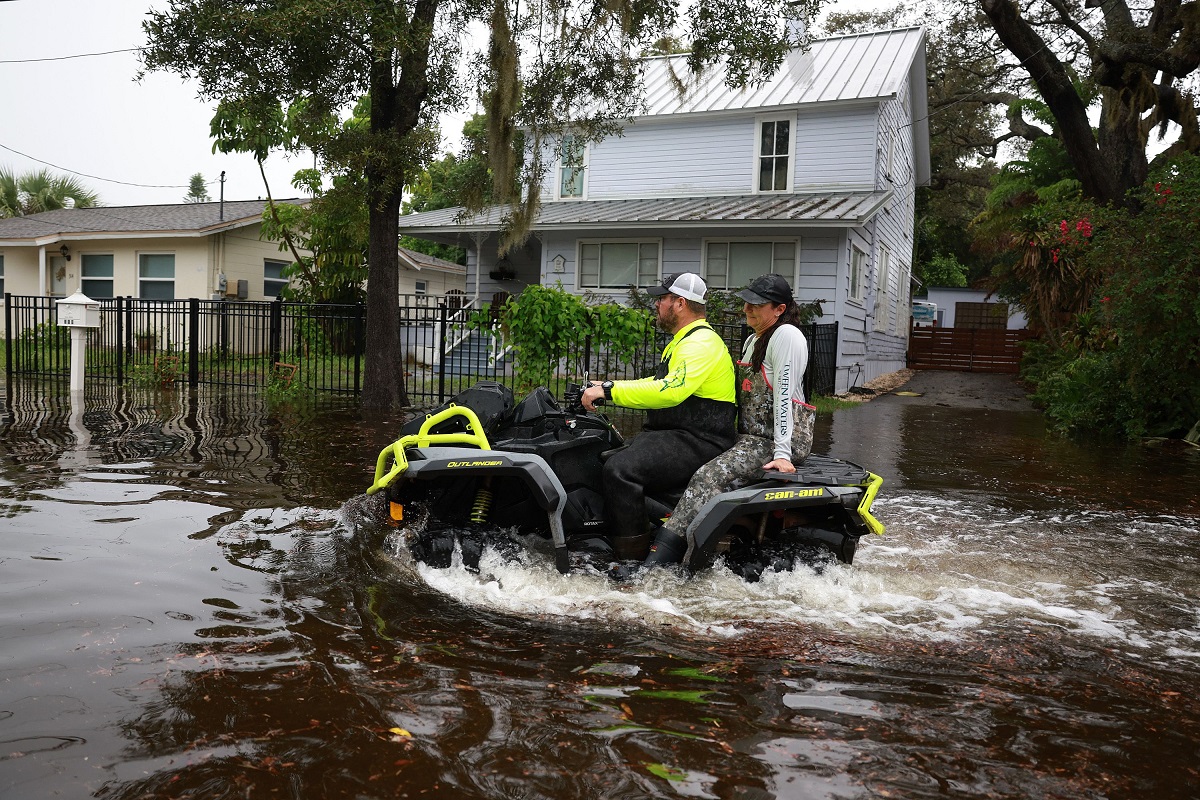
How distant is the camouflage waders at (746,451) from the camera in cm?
520

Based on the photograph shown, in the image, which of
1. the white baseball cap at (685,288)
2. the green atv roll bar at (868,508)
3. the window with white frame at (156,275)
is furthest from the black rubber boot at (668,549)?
the window with white frame at (156,275)

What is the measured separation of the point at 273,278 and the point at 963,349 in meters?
24.4

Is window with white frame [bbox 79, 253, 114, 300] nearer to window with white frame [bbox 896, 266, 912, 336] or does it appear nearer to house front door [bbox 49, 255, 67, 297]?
house front door [bbox 49, 255, 67, 297]

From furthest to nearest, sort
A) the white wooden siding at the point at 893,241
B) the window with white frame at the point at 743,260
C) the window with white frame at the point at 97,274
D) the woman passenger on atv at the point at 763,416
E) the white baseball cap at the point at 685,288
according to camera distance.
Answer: the window with white frame at the point at 97,274, the white wooden siding at the point at 893,241, the window with white frame at the point at 743,260, the white baseball cap at the point at 685,288, the woman passenger on atv at the point at 763,416

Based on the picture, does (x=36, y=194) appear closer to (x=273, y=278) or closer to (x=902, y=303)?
(x=273, y=278)

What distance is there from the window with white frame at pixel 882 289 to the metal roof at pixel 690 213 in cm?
427

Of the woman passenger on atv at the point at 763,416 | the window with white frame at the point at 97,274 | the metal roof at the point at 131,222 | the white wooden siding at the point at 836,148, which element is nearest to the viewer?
the woman passenger on atv at the point at 763,416

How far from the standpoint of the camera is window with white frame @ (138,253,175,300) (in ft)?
86.8

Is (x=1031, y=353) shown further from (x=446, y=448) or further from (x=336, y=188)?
(x=446, y=448)

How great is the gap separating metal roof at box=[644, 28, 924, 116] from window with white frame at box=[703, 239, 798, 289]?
3512 mm

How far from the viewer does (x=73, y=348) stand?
16094 mm

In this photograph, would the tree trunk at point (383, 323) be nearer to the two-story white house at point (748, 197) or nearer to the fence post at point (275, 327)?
the fence post at point (275, 327)

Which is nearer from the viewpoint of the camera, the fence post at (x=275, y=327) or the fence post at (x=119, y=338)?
the fence post at (x=275, y=327)

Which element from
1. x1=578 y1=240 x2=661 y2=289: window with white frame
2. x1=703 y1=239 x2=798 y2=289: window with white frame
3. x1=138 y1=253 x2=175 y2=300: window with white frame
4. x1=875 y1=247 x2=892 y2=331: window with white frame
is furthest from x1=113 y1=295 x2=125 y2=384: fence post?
x1=875 y1=247 x2=892 y2=331: window with white frame
